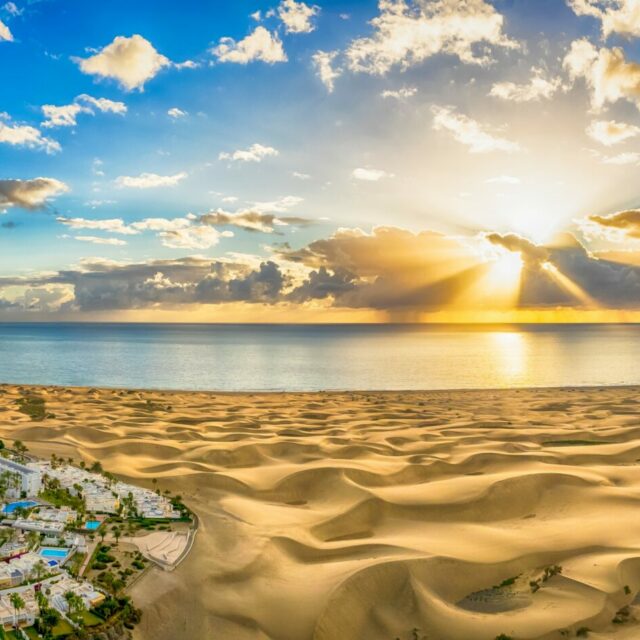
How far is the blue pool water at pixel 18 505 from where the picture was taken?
37.3 meters

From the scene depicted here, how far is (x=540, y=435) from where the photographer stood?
65125 millimetres

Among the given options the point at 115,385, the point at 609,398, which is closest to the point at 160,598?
the point at 609,398

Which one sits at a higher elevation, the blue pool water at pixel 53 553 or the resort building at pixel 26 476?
the resort building at pixel 26 476

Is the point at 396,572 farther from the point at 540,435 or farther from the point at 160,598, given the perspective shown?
the point at 540,435

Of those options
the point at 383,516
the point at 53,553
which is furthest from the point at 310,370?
the point at 53,553

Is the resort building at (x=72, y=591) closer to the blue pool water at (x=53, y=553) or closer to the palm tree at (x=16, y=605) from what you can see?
the palm tree at (x=16, y=605)

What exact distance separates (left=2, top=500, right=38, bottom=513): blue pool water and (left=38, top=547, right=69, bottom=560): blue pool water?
7.06 m

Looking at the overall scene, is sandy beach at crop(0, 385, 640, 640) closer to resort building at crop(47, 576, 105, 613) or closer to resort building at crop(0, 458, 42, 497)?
resort building at crop(47, 576, 105, 613)

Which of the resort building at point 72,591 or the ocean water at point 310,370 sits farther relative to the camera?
the ocean water at point 310,370

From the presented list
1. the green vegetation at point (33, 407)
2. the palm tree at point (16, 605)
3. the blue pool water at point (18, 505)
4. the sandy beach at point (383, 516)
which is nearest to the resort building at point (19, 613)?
the palm tree at point (16, 605)

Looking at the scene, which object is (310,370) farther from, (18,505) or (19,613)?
(19,613)

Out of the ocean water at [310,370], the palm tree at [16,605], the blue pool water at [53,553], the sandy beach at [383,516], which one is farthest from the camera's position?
the ocean water at [310,370]

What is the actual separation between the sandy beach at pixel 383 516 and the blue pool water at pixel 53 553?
5079 mm

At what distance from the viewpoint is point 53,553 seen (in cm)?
3136
